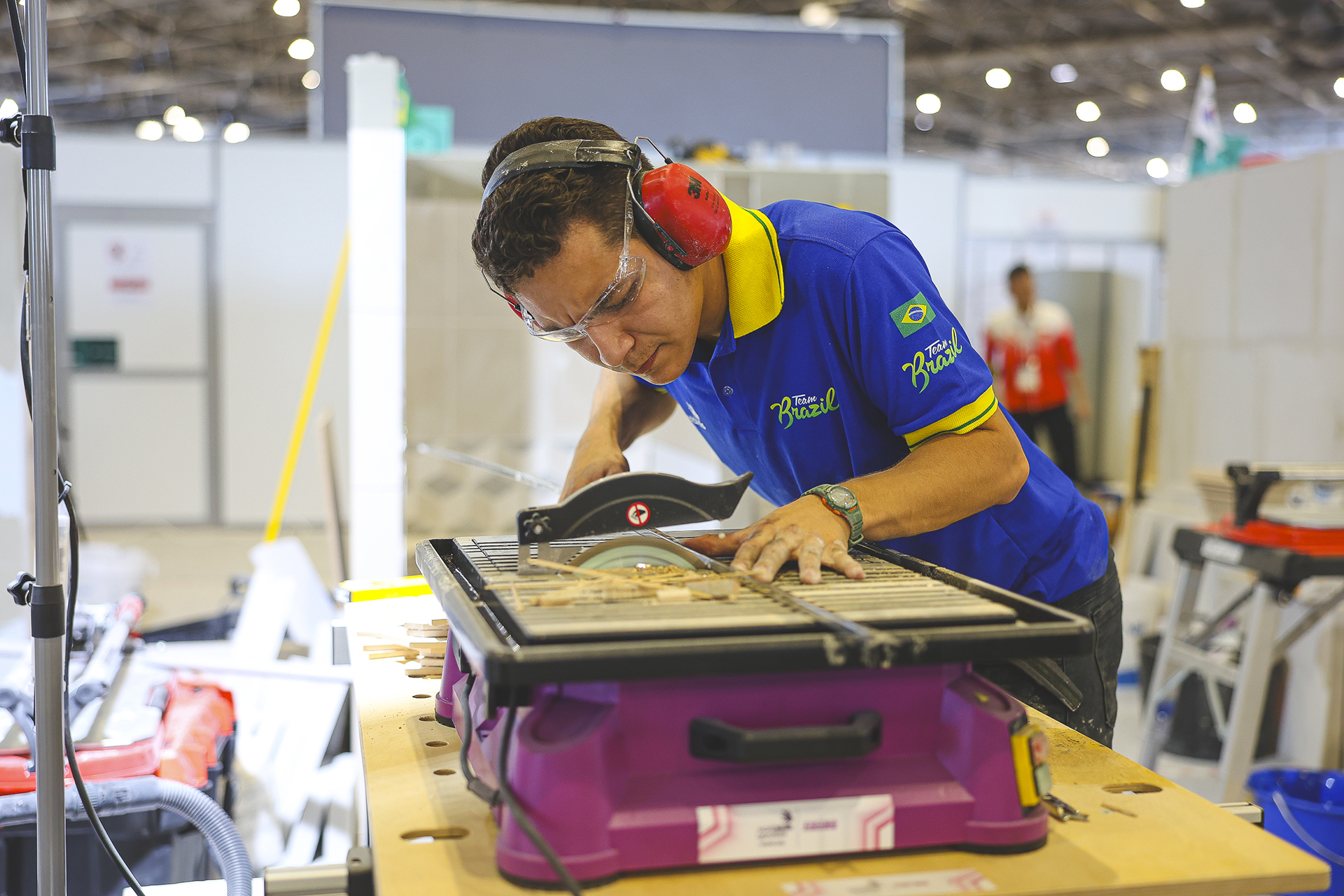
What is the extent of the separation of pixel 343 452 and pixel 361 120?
11.6ft

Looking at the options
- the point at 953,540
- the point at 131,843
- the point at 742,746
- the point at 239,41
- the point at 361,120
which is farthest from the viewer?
the point at 239,41

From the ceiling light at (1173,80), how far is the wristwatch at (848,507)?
1020 centimetres

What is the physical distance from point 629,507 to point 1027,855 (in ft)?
1.28

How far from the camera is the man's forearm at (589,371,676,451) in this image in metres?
1.51

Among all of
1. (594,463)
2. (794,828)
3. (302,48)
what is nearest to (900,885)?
(794,828)

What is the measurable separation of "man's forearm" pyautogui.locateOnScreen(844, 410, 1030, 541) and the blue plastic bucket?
1486 millimetres

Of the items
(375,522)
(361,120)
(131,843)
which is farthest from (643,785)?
(361,120)

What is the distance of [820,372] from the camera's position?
3.72 feet

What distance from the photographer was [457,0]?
6387 mm

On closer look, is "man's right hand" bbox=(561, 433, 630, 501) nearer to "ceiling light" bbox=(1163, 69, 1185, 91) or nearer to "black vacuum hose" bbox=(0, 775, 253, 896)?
"black vacuum hose" bbox=(0, 775, 253, 896)

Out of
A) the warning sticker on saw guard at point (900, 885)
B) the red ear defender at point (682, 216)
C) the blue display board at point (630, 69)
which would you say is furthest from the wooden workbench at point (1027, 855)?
the blue display board at point (630, 69)

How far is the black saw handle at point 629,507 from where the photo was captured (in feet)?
2.82

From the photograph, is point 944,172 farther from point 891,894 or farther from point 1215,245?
point 891,894

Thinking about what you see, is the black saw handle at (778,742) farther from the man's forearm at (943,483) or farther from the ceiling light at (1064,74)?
the ceiling light at (1064,74)
